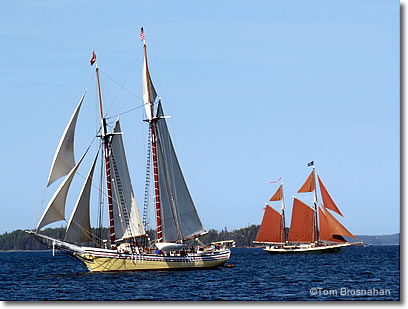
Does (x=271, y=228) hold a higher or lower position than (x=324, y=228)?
lower

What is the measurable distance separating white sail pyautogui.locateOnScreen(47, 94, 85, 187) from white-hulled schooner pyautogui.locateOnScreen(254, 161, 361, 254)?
51.7 metres

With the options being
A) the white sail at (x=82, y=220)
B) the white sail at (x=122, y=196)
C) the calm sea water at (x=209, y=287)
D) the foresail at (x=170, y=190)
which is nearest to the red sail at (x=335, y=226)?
the calm sea water at (x=209, y=287)

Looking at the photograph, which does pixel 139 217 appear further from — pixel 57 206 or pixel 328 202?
pixel 328 202

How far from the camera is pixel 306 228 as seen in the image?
9512 cm

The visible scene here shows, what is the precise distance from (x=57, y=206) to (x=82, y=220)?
252 centimetres

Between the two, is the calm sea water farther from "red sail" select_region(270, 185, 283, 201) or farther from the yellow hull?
"red sail" select_region(270, 185, 283, 201)

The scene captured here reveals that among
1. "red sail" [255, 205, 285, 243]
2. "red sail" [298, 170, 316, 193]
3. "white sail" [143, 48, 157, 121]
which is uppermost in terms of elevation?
"white sail" [143, 48, 157, 121]

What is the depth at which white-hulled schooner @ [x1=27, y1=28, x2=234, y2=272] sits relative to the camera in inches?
1796

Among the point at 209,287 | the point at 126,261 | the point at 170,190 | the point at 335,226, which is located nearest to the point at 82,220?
the point at 126,261

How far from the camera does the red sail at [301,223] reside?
9375cm

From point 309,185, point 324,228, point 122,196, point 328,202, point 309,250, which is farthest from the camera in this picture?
point 309,185

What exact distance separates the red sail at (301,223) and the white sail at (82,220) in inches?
2062

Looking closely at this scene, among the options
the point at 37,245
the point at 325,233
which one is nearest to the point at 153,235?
the point at 325,233

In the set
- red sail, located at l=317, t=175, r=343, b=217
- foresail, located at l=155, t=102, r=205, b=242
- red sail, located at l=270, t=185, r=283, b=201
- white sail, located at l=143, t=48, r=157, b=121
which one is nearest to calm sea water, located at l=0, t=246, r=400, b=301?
foresail, located at l=155, t=102, r=205, b=242
